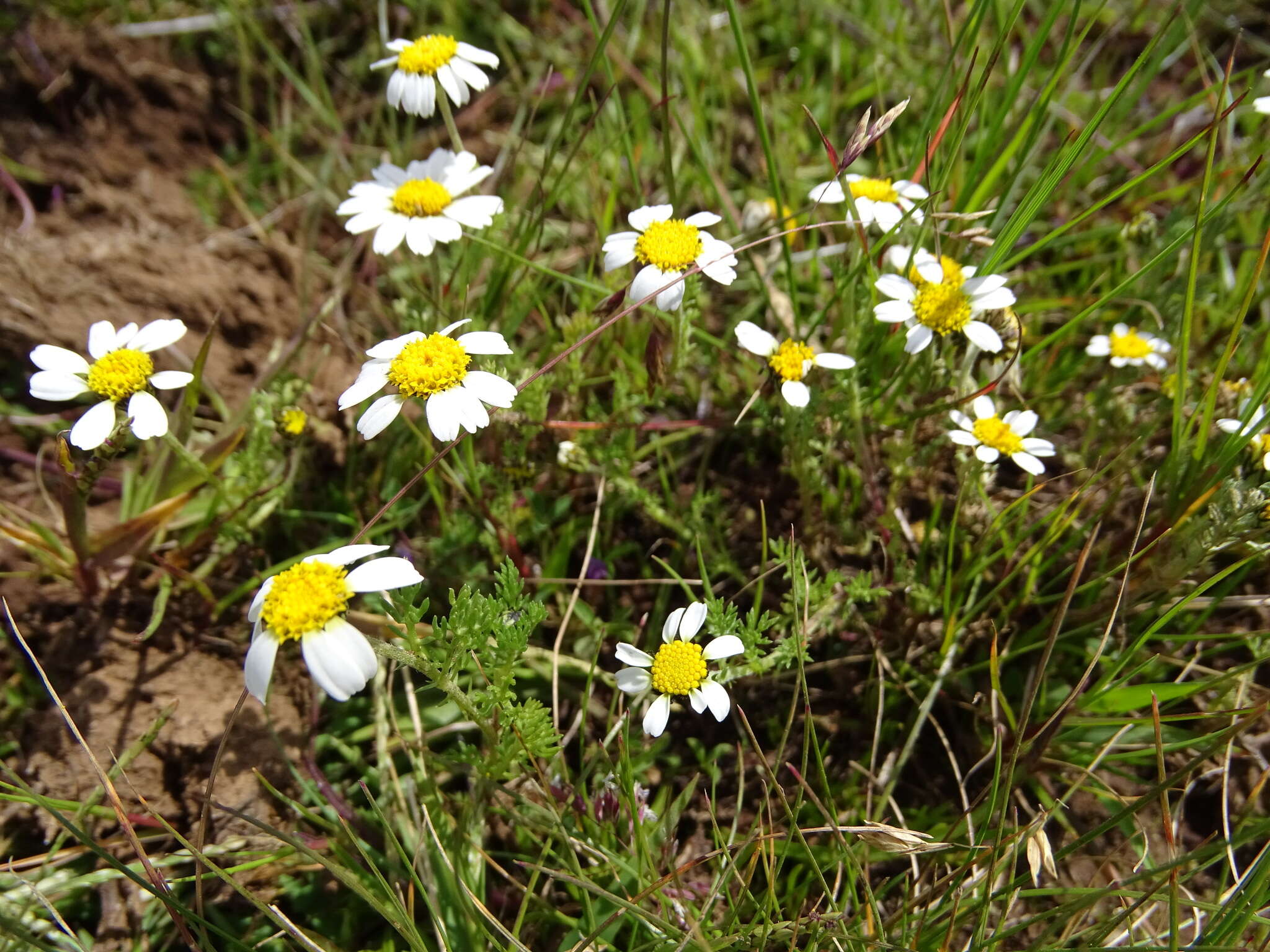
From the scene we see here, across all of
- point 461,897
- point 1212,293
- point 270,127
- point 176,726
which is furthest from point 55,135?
point 1212,293

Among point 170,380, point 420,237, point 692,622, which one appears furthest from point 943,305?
point 170,380

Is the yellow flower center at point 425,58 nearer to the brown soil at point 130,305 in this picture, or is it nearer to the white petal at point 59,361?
the brown soil at point 130,305

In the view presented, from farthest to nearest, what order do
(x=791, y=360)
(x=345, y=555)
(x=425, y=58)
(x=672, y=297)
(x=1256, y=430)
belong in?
(x=425, y=58) < (x=791, y=360) < (x=672, y=297) < (x=1256, y=430) < (x=345, y=555)

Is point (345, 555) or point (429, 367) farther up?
point (429, 367)

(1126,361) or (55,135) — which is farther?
(55,135)

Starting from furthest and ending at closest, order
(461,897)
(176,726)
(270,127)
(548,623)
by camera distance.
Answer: (270,127), (548,623), (176,726), (461,897)

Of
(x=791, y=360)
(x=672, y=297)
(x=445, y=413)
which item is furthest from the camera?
(x=791, y=360)

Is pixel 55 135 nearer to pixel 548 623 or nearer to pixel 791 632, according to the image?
pixel 548 623

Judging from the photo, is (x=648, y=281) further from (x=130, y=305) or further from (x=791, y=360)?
(x=130, y=305)
